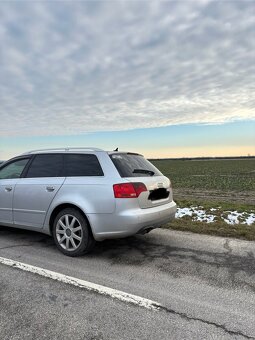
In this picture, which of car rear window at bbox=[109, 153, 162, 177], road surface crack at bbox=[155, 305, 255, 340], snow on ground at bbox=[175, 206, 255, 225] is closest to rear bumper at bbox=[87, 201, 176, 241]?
car rear window at bbox=[109, 153, 162, 177]

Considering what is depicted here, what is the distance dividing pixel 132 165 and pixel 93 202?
856 mm

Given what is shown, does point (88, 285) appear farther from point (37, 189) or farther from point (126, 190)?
point (37, 189)

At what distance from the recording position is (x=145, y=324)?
285cm

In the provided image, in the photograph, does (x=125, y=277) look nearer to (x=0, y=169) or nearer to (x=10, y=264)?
(x=10, y=264)

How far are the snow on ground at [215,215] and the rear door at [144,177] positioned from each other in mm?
2370

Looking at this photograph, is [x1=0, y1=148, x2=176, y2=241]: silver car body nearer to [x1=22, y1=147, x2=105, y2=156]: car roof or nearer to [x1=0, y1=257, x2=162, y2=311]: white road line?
[x1=22, y1=147, x2=105, y2=156]: car roof

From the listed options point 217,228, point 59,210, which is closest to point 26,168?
point 59,210

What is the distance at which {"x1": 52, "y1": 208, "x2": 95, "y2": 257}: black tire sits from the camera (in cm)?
468

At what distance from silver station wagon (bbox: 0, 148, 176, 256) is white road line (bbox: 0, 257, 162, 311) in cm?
71

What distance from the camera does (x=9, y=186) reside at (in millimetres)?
5730

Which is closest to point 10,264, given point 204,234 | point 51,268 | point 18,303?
point 51,268

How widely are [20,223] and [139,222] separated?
2.26 m

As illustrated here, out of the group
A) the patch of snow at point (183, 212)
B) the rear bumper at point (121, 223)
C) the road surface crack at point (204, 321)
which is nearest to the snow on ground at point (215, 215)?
the patch of snow at point (183, 212)

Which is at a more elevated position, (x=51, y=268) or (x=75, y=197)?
(x=75, y=197)
